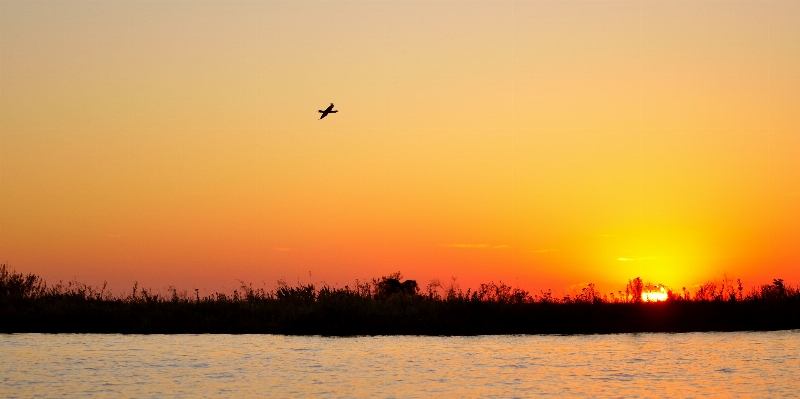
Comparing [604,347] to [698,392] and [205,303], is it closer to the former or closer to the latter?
[698,392]

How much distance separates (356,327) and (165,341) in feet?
21.7

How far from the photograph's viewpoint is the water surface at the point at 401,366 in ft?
71.6

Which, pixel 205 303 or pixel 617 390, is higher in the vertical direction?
pixel 205 303

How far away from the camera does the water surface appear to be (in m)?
21.8

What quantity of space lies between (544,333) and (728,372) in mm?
10311

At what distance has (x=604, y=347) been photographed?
29812mm

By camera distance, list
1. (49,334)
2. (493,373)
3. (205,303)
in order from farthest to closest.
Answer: (205,303) → (49,334) → (493,373)

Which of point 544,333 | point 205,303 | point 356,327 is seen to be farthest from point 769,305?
point 205,303

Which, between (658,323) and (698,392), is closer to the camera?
(698,392)

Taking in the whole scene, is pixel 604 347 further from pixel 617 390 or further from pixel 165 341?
pixel 165 341

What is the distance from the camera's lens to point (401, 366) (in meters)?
25.6

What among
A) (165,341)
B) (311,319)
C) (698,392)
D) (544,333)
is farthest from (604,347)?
(165,341)

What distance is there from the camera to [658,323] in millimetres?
34969

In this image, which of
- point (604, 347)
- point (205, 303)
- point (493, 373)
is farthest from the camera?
point (205, 303)
